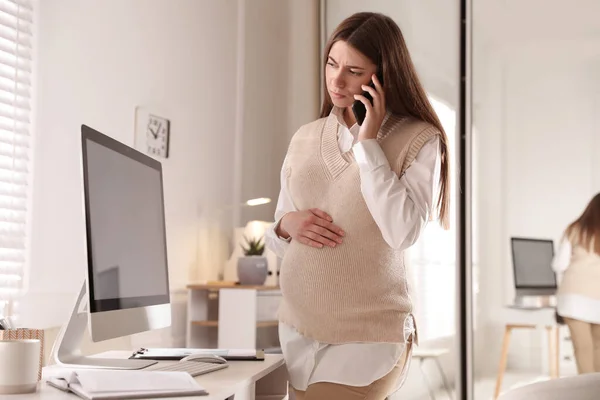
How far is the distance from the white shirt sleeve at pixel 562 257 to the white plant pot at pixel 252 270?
53.8 inches

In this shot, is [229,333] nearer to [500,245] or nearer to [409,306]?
[500,245]

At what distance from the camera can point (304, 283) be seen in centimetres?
167

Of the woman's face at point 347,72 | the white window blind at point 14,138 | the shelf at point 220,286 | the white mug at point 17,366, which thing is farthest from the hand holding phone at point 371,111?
the shelf at point 220,286

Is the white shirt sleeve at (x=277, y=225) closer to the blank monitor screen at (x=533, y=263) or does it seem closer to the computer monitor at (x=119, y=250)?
the computer monitor at (x=119, y=250)

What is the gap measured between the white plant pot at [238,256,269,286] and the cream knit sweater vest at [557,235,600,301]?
1.39m

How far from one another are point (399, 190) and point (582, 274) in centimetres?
230

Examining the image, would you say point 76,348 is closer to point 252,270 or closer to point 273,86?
point 252,270

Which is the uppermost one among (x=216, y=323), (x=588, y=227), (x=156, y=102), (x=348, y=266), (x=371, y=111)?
(x=156, y=102)

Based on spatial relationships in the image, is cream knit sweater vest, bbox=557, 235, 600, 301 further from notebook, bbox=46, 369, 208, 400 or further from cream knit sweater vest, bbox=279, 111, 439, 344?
notebook, bbox=46, 369, 208, 400

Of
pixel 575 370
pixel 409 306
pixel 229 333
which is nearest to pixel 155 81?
pixel 229 333

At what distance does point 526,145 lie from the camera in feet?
12.4

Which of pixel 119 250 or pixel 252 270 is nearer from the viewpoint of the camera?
pixel 119 250

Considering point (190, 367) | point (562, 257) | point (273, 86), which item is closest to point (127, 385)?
point (190, 367)

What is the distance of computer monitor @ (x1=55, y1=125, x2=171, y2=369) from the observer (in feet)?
4.60
